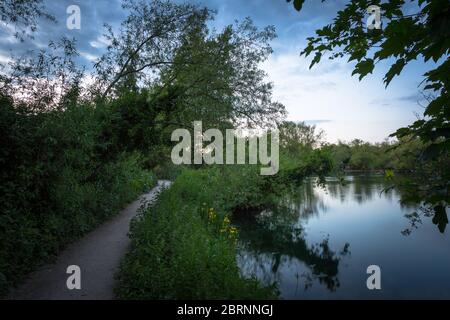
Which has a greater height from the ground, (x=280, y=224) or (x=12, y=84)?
(x=12, y=84)

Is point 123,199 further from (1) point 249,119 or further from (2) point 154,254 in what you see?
(2) point 154,254

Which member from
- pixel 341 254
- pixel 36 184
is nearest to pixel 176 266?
pixel 36 184

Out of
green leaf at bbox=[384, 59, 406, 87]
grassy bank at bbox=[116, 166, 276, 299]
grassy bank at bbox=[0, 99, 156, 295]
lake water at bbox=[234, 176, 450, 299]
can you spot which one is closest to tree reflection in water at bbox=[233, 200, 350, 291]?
lake water at bbox=[234, 176, 450, 299]

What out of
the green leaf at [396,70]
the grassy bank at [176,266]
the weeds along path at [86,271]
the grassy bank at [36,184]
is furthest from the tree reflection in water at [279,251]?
the green leaf at [396,70]

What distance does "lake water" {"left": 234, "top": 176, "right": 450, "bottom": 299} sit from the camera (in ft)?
32.4

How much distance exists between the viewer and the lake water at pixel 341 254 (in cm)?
988

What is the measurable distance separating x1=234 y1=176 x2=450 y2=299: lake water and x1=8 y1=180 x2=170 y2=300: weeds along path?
386 cm

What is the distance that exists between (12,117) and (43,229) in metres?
2.78

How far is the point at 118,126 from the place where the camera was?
10.3 m

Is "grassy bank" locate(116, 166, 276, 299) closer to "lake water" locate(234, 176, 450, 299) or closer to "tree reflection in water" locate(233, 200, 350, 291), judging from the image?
"tree reflection in water" locate(233, 200, 350, 291)

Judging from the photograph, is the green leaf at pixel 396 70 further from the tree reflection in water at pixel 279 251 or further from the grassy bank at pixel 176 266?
the tree reflection in water at pixel 279 251

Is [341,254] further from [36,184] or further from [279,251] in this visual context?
[36,184]
